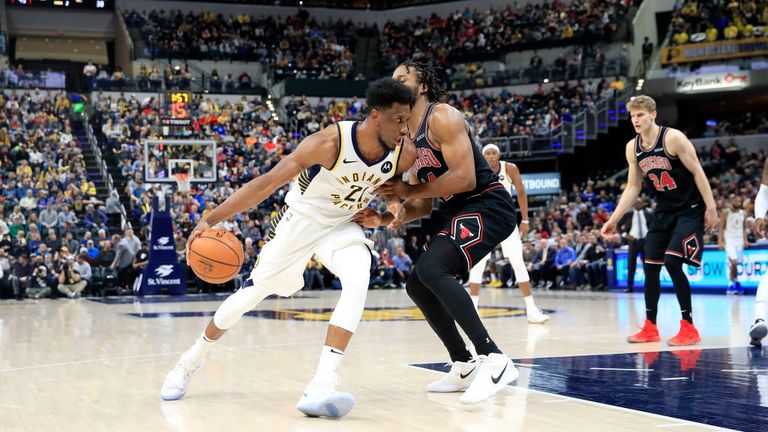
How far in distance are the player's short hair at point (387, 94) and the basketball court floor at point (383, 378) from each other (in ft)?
5.03

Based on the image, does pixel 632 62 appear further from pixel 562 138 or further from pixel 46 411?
pixel 46 411

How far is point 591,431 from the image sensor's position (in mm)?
3752

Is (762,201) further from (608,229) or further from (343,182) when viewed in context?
(343,182)

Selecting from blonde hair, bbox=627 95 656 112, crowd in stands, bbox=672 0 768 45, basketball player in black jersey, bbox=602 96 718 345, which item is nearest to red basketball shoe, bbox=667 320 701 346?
basketball player in black jersey, bbox=602 96 718 345

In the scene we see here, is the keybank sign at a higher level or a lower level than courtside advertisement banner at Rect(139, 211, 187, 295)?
higher

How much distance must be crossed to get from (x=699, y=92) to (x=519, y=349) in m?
22.7

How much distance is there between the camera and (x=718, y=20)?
92.1 ft

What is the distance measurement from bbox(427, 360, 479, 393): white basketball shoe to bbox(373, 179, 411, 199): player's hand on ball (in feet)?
3.38

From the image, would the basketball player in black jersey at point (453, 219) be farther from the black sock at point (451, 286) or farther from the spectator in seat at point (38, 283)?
the spectator in seat at point (38, 283)

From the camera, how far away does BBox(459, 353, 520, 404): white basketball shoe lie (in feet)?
14.6

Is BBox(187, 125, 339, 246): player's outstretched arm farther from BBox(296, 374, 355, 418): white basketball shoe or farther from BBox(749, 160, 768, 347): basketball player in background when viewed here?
BBox(749, 160, 768, 347): basketball player in background

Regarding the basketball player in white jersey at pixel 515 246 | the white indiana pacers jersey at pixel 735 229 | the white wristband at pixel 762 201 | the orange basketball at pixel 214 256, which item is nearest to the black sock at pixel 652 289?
the white wristband at pixel 762 201

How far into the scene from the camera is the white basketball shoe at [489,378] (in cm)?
446

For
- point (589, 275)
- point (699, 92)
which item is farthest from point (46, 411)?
point (699, 92)
